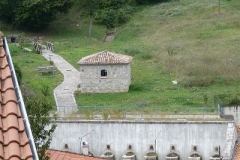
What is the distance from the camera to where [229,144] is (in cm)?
2911

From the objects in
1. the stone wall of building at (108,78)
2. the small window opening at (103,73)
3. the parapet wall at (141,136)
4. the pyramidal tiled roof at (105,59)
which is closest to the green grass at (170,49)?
the stone wall of building at (108,78)

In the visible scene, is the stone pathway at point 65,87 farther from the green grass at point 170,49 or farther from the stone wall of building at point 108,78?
the stone wall of building at point 108,78

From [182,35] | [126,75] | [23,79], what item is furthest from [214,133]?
[182,35]

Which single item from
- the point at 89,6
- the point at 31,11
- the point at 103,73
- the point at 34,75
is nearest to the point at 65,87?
the point at 103,73

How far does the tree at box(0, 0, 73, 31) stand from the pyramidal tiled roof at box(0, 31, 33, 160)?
5428 centimetres

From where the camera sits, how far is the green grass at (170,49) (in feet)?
121

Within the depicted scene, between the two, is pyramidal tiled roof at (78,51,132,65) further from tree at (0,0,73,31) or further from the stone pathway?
tree at (0,0,73,31)

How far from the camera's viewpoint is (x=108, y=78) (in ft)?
127

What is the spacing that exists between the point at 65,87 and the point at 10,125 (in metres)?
32.9

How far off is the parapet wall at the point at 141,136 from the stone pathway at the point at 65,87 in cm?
153

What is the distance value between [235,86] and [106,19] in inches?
1127

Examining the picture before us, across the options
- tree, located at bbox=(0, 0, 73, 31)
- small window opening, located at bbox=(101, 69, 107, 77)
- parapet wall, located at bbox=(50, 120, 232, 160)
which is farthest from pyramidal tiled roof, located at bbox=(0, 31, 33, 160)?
tree, located at bbox=(0, 0, 73, 31)

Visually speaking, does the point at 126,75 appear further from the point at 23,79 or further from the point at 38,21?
the point at 38,21

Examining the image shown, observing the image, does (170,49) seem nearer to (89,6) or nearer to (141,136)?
(141,136)
